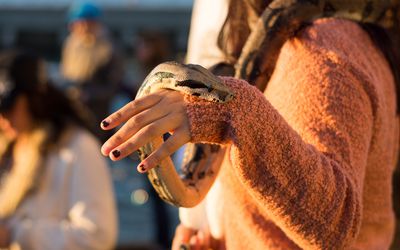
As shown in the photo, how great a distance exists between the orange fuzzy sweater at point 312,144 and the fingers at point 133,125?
0.06 metres

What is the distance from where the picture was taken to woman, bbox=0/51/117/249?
116 inches

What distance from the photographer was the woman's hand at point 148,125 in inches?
48.6

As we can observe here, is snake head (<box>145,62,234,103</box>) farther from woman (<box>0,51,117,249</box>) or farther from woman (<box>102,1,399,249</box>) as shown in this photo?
woman (<box>0,51,117,249</box>)

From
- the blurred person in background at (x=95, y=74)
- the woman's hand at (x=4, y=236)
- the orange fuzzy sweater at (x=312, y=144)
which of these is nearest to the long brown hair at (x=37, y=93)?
the woman's hand at (x=4, y=236)

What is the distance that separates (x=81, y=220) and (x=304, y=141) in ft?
5.41

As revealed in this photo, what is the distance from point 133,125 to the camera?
125cm

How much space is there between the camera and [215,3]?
2.06 meters

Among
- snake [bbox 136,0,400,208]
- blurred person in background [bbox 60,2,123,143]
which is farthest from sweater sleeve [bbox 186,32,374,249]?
blurred person in background [bbox 60,2,123,143]

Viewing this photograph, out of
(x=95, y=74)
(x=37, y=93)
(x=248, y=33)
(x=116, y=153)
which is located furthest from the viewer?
(x=95, y=74)

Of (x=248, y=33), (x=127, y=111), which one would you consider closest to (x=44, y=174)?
(x=248, y=33)

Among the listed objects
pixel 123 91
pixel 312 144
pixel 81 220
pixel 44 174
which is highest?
pixel 312 144

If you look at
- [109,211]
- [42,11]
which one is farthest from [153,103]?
[42,11]

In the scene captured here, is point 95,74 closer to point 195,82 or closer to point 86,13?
point 86,13

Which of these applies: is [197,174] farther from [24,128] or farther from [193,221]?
[24,128]
